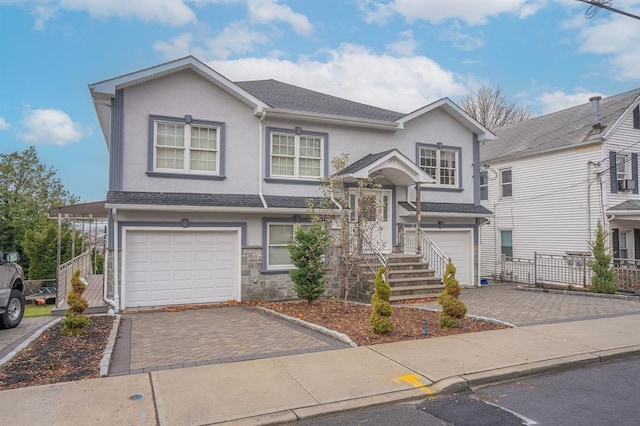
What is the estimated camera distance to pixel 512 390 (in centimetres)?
510

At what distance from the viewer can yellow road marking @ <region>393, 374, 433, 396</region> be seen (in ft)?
16.2

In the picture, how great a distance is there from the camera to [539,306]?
422 inches

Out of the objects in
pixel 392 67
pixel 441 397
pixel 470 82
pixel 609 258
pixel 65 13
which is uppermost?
pixel 470 82

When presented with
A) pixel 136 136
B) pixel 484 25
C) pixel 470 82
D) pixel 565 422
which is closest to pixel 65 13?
pixel 136 136

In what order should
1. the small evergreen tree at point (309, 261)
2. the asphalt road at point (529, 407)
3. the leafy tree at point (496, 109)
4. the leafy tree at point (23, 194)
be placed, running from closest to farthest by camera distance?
the asphalt road at point (529, 407), the small evergreen tree at point (309, 261), the leafy tree at point (23, 194), the leafy tree at point (496, 109)

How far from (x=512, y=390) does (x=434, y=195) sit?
35.1ft

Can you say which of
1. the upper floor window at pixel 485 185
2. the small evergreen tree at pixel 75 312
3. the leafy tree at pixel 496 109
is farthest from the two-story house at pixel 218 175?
the leafy tree at pixel 496 109

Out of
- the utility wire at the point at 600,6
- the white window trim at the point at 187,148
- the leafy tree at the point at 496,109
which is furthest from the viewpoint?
the leafy tree at the point at 496,109

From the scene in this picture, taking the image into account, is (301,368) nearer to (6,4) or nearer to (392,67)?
(6,4)

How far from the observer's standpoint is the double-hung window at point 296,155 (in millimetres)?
13062

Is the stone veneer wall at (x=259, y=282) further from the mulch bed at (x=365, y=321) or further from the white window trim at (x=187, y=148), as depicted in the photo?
the white window trim at (x=187, y=148)

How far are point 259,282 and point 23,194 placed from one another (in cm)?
2270

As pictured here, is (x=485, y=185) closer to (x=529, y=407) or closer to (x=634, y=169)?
(x=634, y=169)

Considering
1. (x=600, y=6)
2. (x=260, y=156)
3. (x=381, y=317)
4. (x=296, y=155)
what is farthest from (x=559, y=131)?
(x=381, y=317)
